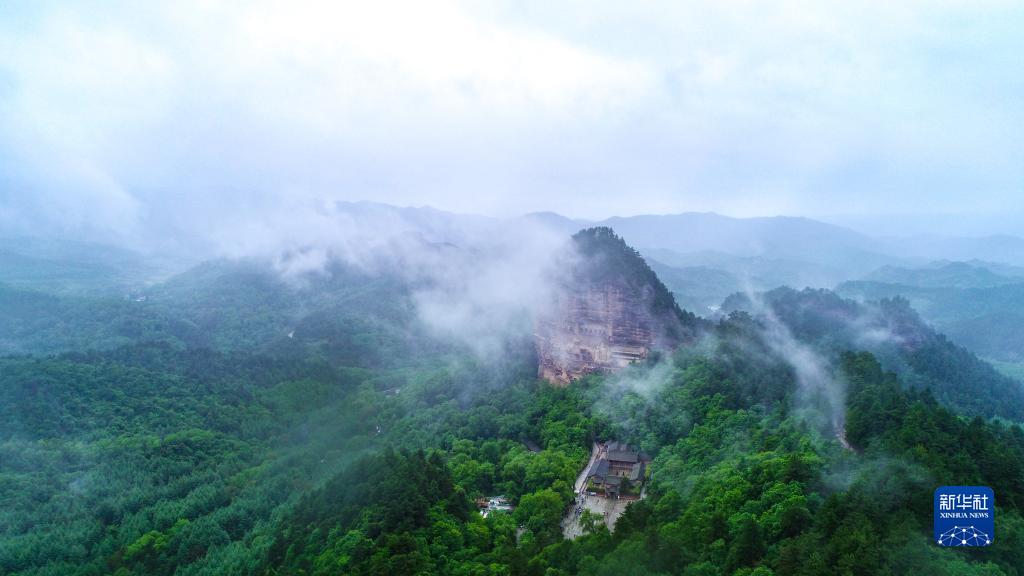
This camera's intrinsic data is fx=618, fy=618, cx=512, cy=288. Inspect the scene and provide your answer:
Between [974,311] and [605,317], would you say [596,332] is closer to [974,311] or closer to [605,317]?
[605,317]

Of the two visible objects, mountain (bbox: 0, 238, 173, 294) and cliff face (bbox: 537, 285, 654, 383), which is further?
mountain (bbox: 0, 238, 173, 294)

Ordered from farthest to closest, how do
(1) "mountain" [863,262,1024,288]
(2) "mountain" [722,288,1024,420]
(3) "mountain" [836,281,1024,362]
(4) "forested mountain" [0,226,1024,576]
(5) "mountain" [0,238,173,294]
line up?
(1) "mountain" [863,262,1024,288], (5) "mountain" [0,238,173,294], (3) "mountain" [836,281,1024,362], (2) "mountain" [722,288,1024,420], (4) "forested mountain" [0,226,1024,576]

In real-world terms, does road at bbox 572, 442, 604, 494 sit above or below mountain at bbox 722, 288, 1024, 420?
below

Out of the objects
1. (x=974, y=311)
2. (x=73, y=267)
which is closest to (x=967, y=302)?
(x=974, y=311)

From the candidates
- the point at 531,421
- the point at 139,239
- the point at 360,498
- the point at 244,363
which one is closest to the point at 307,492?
the point at 360,498

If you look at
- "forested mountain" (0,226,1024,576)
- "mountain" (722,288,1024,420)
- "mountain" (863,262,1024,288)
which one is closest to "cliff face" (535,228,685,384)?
"forested mountain" (0,226,1024,576)

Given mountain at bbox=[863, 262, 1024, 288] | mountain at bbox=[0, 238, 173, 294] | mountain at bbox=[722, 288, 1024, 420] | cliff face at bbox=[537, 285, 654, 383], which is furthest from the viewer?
mountain at bbox=[863, 262, 1024, 288]

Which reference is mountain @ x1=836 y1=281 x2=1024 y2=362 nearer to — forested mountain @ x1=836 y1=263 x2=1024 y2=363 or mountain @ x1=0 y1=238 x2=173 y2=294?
forested mountain @ x1=836 y1=263 x2=1024 y2=363
